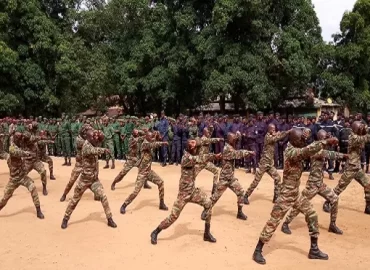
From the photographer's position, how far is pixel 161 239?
9.20m

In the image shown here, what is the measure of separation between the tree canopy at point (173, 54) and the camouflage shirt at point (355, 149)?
12825 mm

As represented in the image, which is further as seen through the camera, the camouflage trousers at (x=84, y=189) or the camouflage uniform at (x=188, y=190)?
the camouflage trousers at (x=84, y=189)

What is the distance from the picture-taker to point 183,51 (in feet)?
87.3

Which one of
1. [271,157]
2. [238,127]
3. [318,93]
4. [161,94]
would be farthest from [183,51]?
[271,157]

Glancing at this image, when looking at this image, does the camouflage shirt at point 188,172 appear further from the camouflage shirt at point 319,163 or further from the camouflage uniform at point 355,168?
the camouflage uniform at point 355,168

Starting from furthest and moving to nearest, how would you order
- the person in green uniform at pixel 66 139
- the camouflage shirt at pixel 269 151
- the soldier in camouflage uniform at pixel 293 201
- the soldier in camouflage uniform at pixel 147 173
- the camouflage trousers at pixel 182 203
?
the person in green uniform at pixel 66 139, the camouflage shirt at pixel 269 151, the soldier in camouflage uniform at pixel 147 173, the camouflage trousers at pixel 182 203, the soldier in camouflage uniform at pixel 293 201

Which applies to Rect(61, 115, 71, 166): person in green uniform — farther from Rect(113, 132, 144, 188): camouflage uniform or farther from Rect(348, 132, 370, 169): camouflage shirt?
Rect(348, 132, 370, 169): camouflage shirt

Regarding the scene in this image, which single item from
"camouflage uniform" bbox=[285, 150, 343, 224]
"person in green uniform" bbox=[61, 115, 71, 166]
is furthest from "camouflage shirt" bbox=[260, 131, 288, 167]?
"person in green uniform" bbox=[61, 115, 71, 166]

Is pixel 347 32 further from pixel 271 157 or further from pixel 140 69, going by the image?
pixel 271 157

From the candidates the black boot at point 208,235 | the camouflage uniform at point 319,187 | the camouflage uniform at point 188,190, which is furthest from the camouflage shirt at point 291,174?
the black boot at point 208,235

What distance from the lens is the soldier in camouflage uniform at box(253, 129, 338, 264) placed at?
7.89 meters

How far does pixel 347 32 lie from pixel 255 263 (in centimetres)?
2043

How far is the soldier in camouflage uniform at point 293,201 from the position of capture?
7.89 m

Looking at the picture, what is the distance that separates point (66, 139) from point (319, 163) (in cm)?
1363
